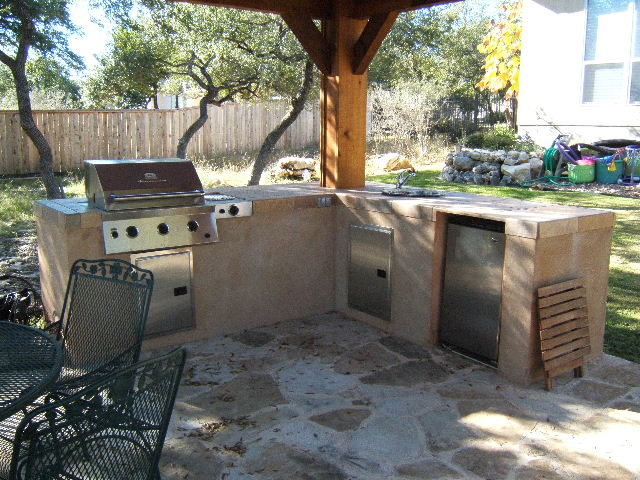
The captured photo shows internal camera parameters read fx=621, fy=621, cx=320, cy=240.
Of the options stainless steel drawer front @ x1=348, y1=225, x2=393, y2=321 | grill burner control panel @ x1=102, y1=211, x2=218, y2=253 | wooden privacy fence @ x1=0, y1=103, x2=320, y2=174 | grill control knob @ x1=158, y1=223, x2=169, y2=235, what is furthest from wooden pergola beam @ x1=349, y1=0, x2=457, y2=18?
wooden privacy fence @ x1=0, y1=103, x2=320, y2=174

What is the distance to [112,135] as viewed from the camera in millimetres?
12430

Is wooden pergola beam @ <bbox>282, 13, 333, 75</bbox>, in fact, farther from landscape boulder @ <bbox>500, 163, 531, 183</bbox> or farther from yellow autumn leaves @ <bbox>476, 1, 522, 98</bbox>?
yellow autumn leaves @ <bbox>476, 1, 522, 98</bbox>

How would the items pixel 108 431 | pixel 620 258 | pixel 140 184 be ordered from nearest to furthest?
pixel 108 431 → pixel 140 184 → pixel 620 258

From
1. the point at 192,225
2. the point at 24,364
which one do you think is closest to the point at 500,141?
the point at 192,225

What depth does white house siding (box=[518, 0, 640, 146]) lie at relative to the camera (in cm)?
1109

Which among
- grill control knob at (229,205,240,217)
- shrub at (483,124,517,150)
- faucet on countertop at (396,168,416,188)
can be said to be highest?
shrub at (483,124,517,150)

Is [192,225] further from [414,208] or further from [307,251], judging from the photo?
[414,208]

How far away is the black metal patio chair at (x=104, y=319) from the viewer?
276 cm

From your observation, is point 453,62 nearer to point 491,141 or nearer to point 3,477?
point 491,141

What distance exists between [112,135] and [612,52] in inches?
374

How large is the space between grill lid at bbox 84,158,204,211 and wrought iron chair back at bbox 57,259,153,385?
918 millimetres

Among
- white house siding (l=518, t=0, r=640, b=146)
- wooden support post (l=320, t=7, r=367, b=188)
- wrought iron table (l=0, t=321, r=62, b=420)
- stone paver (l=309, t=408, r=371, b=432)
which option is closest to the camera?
wrought iron table (l=0, t=321, r=62, b=420)

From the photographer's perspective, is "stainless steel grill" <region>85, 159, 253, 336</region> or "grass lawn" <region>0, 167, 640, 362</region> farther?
"grass lawn" <region>0, 167, 640, 362</region>

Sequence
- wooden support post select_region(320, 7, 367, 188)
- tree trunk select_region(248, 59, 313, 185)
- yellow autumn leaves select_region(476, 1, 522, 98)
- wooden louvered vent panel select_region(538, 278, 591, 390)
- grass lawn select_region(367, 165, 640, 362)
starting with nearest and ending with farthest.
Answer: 1. wooden louvered vent panel select_region(538, 278, 591, 390)
2. grass lawn select_region(367, 165, 640, 362)
3. wooden support post select_region(320, 7, 367, 188)
4. tree trunk select_region(248, 59, 313, 185)
5. yellow autumn leaves select_region(476, 1, 522, 98)
